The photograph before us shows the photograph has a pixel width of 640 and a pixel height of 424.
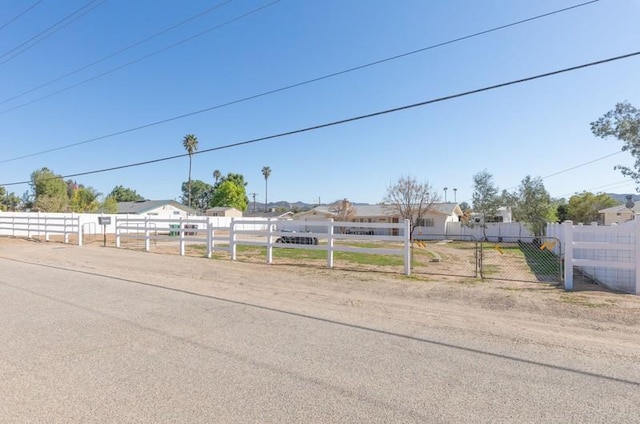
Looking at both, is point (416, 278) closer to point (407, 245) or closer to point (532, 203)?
point (407, 245)

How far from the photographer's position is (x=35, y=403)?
3.45 meters

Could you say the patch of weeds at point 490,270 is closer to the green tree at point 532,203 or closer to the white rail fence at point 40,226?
the white rail fence at point 40,226

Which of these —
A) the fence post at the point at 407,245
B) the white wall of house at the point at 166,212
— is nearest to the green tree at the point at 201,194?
the white wall of house at the point at 166,212

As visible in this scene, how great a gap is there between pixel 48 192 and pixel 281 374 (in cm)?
7041

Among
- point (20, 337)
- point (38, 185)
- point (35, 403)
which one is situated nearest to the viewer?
point (35, 403)

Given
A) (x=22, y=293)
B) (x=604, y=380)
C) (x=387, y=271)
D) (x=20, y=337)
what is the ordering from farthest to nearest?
(x=387, y=271), (x=22, y=293), (x=20, y=337), (x=604, y=380)

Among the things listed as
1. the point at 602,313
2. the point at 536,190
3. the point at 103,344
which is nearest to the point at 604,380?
the point at 602,313

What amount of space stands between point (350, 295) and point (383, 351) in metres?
3.70

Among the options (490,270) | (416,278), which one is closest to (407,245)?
(416,278)

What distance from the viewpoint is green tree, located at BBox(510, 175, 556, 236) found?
43344mm

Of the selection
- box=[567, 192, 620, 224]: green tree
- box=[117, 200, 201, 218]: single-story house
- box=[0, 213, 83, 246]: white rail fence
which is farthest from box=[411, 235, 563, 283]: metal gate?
box=[117, 200, 201, 218]: single-story house

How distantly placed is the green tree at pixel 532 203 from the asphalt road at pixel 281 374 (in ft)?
139

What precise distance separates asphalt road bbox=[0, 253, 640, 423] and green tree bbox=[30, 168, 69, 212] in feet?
170

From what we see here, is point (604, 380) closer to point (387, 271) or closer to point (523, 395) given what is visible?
point (523, 395)
